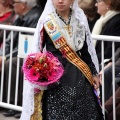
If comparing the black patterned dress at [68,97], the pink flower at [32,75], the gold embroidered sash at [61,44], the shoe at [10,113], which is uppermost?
the gold embroidered sash at [61,44]

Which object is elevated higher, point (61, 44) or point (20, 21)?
point (20, 21)

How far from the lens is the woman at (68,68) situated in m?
4.35

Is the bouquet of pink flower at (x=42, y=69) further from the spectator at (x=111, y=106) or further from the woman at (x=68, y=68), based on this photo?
the spectator at (x=111, y=106)

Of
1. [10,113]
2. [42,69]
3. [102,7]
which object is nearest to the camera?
[42,69]

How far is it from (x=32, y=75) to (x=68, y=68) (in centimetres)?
35

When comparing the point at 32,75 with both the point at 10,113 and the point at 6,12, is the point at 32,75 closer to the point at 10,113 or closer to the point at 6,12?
the point at 10,113

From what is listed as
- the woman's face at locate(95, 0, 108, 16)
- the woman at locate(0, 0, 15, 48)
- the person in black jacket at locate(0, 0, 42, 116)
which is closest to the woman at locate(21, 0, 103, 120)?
the person in black jacket at locate(0, 0, 42, 116)

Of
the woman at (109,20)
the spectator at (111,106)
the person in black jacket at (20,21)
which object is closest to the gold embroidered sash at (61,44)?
the spectator at (111,106)

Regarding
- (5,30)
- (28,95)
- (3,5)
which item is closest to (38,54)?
(28,95)

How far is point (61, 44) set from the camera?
14.3ft

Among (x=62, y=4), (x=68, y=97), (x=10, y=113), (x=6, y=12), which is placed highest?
(x=6, y=12)

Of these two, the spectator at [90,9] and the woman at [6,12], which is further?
the woman at [6,12]

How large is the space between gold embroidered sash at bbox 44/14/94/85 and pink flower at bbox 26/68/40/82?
320mm

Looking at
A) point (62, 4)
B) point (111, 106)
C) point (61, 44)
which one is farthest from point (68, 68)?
point (111, 106)
